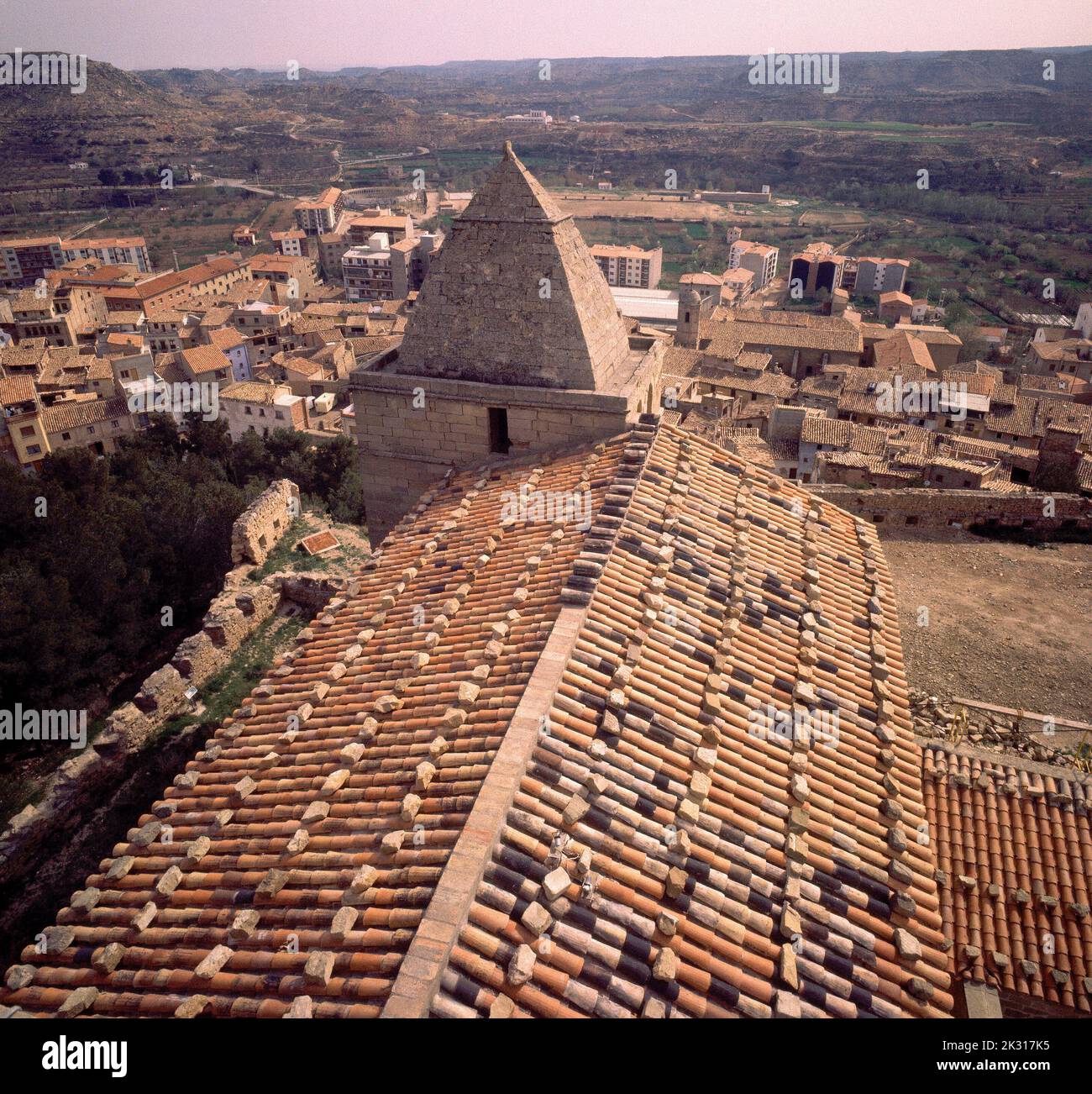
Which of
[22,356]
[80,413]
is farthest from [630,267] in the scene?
[22,356]

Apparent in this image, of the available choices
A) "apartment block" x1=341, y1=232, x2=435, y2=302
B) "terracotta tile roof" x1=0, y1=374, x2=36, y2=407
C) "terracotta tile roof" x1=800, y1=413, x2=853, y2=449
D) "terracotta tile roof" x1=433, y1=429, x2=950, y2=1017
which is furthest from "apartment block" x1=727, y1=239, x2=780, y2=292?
"terracotta tile roof" x1=433, y1=429, x2=950, y2=1017

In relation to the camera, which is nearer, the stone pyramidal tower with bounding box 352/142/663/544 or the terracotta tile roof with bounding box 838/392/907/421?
the stone pyramidal tower with bounding box 352/142/663/544

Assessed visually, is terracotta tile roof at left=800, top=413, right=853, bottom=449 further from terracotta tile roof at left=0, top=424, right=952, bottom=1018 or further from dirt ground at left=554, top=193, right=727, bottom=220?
dirt ground at left=554, top=193, right=727, bottom=220

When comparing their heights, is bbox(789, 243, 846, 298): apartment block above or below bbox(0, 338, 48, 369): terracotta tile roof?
above

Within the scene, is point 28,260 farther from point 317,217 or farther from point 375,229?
point 375,229

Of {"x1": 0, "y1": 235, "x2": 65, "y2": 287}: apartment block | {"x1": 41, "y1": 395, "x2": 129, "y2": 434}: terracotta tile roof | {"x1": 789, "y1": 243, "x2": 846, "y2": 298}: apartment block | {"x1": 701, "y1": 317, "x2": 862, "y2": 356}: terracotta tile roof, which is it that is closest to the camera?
{"x1": 41, "y1": 395, "x2": 129, "y2": 434}: terracotta tile roof

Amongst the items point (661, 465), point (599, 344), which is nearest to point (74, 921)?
point (661, 465)
